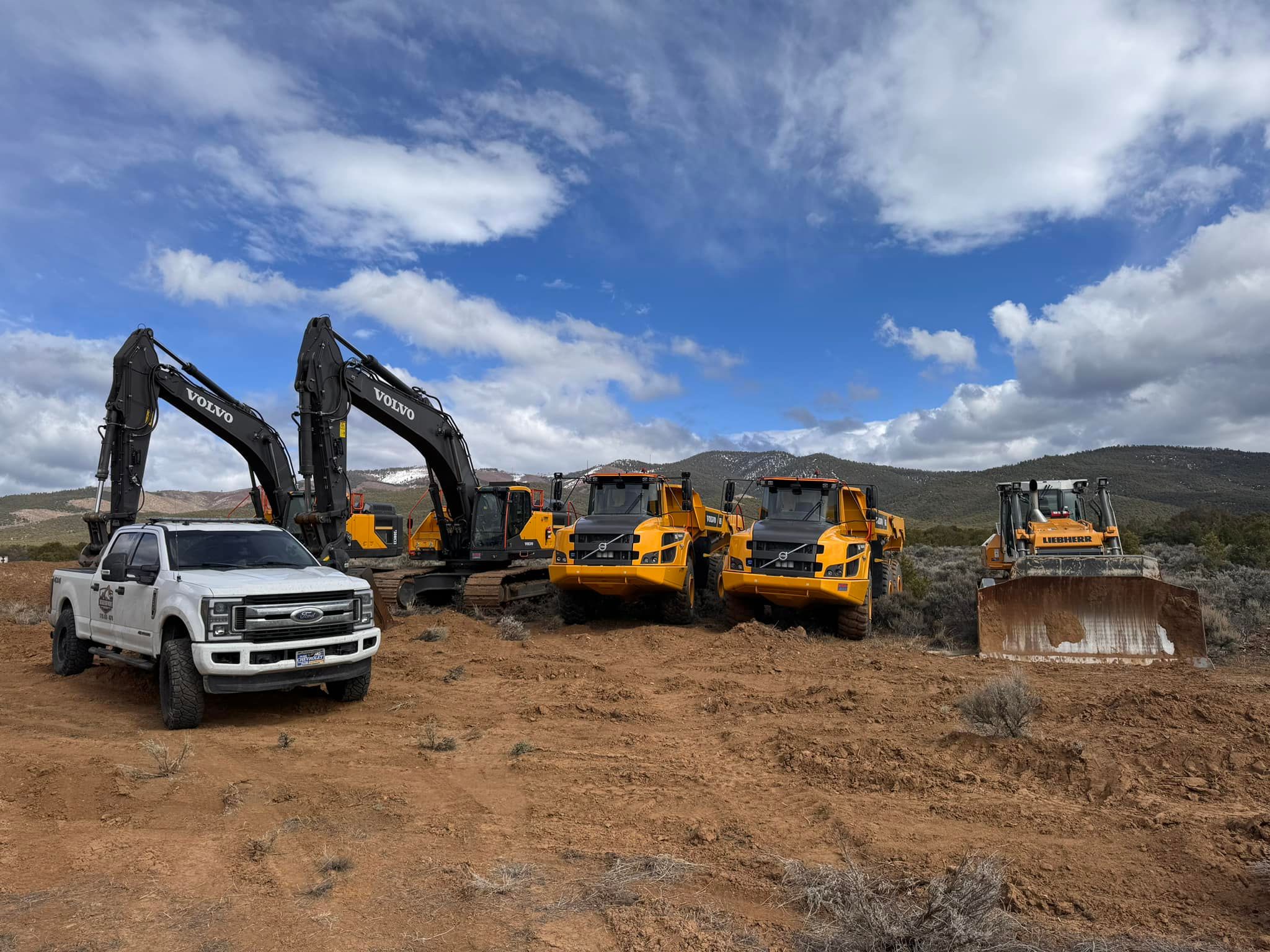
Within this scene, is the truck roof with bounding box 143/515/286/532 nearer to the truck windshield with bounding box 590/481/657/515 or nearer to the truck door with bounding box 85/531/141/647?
the truck door with bounding box 85/531/141/647

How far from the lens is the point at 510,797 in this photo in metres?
6.07

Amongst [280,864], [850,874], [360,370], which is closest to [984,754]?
[850,874]

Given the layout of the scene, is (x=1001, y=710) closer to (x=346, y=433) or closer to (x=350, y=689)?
(x=350, y=689)

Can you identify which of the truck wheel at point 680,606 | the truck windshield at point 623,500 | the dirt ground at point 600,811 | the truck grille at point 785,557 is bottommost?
the dirt ground at point 600,811

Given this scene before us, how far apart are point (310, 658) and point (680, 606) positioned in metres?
8.56

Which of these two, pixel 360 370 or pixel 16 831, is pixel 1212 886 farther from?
pixel 360 370

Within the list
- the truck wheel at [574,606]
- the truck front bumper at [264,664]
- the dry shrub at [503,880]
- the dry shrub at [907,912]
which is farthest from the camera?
the truck wheel at [574,606]

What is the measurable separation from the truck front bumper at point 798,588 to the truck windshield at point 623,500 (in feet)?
8.58

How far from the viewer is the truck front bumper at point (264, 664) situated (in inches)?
307

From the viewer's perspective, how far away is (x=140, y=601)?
8.89m

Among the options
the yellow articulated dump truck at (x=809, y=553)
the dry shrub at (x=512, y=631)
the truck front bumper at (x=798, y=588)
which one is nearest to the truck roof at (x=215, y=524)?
the dry shrub at (x=512, y=631)

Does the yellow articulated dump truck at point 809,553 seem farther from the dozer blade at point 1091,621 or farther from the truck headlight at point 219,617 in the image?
the truck headlight at point 219,617

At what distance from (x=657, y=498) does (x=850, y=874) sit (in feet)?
39.7

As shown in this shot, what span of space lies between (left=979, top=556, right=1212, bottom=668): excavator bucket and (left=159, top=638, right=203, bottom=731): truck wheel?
9954 millimetres
